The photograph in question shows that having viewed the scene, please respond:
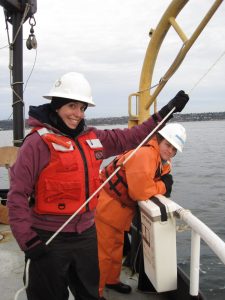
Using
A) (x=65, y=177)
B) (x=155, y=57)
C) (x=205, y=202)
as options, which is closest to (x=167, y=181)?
(x=65, y=177)

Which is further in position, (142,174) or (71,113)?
(142,174)

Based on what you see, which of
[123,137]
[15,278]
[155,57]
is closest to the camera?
[123,137]

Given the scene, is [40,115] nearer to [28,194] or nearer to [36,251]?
[28,194]

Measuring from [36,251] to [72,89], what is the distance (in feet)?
3.18

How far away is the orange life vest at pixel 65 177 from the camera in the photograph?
6.96ft

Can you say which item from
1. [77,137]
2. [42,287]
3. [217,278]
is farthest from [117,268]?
[217,278]

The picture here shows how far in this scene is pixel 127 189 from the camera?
310cm

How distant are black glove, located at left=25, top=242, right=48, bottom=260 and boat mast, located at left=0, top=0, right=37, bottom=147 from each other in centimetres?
313

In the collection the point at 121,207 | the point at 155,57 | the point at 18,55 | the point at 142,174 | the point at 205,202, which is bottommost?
the point at 205,202

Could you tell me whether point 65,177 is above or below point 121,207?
above

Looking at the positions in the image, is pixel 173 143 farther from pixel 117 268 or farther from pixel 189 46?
pixel 117 268

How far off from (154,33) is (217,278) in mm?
4274

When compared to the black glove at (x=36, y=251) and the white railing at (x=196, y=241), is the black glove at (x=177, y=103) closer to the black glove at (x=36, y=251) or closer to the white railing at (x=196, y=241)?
the white railing at (x=196, y=241)

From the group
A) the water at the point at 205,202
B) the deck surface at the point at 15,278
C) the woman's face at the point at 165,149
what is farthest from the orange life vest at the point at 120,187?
the water at the point at 205,202
